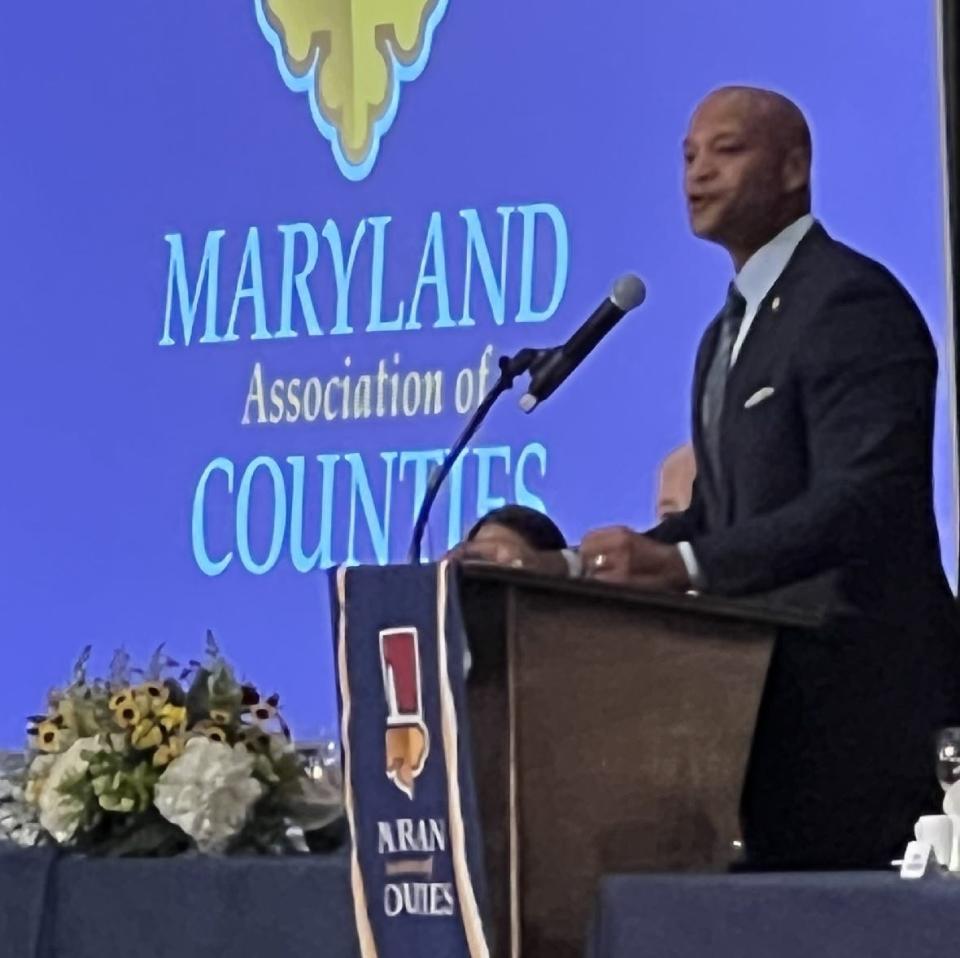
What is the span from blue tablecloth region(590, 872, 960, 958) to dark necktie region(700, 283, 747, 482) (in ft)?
4.83

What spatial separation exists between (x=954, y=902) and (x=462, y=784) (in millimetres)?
690

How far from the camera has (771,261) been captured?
14.6 feet

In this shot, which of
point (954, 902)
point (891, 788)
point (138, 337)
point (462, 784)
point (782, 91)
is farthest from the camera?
point (138, 337)

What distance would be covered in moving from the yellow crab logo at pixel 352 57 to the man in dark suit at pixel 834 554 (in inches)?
38.5

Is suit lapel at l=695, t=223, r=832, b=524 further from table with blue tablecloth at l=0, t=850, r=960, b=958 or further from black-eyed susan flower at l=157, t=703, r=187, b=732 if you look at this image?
table with blue tablecloth at l=0, t=850, r=960, b=958

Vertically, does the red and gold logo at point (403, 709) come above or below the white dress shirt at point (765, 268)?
below

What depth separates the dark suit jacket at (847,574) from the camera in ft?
13.6

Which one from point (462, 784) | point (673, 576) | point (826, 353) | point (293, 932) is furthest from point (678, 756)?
point (826, 353)

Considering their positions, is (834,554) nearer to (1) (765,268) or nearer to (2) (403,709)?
(1) (765,268)

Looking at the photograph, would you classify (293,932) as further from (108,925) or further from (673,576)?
(673,576)

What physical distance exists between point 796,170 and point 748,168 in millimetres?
88

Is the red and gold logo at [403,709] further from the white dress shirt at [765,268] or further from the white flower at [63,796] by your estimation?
the white dress shirt at [765,268]

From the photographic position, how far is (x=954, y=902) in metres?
2.76

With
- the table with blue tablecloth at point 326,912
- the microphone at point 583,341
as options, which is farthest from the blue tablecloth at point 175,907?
the microphone at point 583,341
